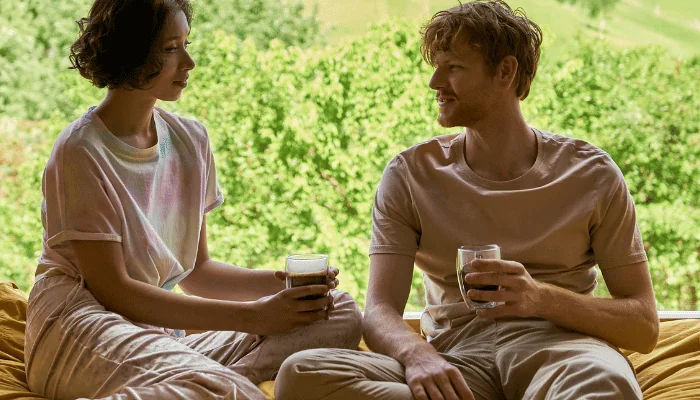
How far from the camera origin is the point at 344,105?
17.5ft

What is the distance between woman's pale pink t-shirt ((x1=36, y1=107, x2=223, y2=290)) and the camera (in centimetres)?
241

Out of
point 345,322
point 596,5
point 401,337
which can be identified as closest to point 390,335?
point 401,337

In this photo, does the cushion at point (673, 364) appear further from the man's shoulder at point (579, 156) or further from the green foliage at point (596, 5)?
the green foliage at point (596, 5)

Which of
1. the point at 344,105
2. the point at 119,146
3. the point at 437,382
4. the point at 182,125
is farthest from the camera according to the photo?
the point at 344,105

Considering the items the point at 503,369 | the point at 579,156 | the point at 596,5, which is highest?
the point at 596,5

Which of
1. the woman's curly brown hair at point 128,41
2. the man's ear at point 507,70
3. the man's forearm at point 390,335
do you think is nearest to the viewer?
the man's forearm at point 390,335

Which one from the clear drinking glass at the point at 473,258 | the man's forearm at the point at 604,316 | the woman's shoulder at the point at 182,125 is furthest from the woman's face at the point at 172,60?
the man's forearm at the point at 604,316

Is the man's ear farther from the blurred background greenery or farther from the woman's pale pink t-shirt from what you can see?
the blurred background greenery

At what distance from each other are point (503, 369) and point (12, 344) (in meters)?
1.44

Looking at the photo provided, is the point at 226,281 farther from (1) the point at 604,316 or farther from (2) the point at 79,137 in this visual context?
(1) the point at 604,316

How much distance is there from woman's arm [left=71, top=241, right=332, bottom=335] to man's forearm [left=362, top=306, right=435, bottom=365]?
0.13 metres

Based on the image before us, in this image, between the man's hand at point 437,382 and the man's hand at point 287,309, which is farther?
the man's hand at point 287,309

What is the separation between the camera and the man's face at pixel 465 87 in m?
2.61

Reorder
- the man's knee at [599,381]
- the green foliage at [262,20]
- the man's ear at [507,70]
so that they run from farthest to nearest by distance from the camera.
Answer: the green foliage at [262,20], the man's ear at [507,70], the man's knee at [599,381]
